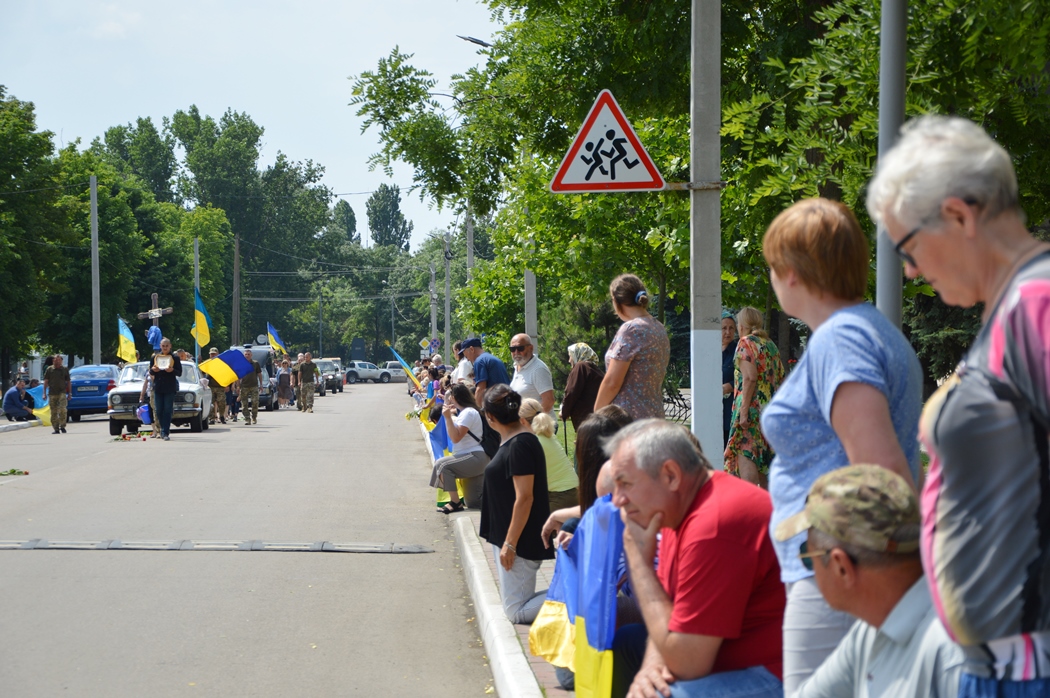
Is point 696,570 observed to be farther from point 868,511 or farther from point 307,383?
point 307,383

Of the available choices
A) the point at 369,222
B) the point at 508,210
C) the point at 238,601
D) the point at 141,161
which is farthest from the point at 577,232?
the point at 369,222

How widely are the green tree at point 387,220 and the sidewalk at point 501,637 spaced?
16018 centimetres

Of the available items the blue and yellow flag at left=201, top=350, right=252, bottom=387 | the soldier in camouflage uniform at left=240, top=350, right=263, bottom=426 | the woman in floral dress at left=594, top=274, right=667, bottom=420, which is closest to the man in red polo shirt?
the woman in floral dress at left=594, top=274, right=667, bottom=420

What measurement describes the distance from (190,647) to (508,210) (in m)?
20.5

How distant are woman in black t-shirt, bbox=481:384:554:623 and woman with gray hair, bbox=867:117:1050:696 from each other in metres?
4.76

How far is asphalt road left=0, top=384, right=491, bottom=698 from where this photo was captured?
20.3 ft

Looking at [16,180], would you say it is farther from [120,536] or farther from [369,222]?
[369,222]

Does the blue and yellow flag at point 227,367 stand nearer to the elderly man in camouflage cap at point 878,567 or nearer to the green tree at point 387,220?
the elderly man in camouflage cap at point 878,567

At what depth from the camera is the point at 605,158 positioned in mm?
6836

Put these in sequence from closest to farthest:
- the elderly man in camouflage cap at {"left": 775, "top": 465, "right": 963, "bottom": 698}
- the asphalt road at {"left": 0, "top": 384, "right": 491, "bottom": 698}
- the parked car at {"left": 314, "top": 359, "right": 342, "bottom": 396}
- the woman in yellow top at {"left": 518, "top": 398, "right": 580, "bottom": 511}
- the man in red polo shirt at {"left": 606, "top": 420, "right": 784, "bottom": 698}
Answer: the elderly man in camouflage cap at {"left": 775, "top": 465, "right": 963, "bottom": 698}, the man in red polo shirt at {"left": 606, "top": 420, "right": 784, "bottom": 698}, the asphalt road at {"left": 0, "top": 384, "right": 491, "bottom": 698}, the woman in yellow top at {"left": 518, "top": 398, "right": 580, "bottom": 511}, the parked car at {"left": 314, "top": 359, "right": 342, "bottom": 396}

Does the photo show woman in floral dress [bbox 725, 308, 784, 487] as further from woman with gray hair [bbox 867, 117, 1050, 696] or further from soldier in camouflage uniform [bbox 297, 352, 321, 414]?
soldier in camouflage uniform [bbox 297, 352, 321, 414]

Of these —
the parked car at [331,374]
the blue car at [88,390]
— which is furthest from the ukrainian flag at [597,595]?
the parked car at [331,374]

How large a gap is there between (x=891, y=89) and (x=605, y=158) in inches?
88.7

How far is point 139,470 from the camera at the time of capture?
1686 centimetres
